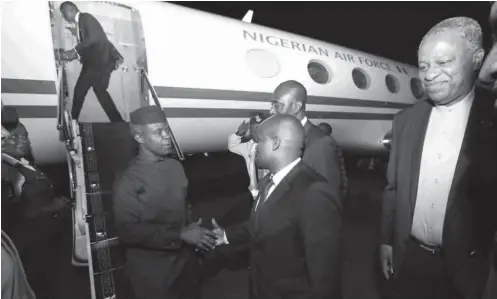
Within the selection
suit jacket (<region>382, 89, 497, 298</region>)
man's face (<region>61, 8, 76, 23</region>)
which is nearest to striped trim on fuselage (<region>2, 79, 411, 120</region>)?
man's face (<region>61, 8, 76, 23</region>)

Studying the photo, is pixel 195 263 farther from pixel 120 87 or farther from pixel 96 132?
pixel 120 87

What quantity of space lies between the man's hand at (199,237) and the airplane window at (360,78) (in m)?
5.33

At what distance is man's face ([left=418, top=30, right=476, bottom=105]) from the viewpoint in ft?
6.72

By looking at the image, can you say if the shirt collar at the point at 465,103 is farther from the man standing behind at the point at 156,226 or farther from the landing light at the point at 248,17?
the landing light at the point at 248,17

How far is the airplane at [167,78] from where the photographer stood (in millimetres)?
3686

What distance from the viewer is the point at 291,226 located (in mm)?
1938

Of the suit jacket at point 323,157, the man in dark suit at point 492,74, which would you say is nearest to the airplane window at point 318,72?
the suit jacket at point 323,157

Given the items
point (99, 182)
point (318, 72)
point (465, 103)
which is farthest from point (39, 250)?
point (318, 72)

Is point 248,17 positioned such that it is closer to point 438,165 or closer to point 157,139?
point 157,139

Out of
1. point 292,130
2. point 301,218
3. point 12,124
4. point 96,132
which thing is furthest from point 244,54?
point 301,218

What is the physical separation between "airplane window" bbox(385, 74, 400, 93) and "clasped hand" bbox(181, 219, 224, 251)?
6.47m

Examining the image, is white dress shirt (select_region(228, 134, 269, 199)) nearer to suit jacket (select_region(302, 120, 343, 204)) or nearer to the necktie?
suit jacket (select_region(302, 120, 343, 204))

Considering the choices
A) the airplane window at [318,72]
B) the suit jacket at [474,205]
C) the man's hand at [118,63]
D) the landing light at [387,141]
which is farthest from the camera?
the airplane window at [318,72]

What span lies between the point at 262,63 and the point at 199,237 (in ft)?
11.5
